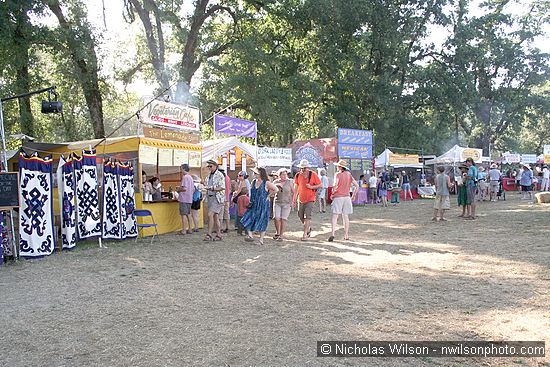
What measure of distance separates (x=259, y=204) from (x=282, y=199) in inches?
19.7

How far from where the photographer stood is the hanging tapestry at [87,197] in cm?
963

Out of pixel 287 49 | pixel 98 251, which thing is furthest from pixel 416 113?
pixel 98 251

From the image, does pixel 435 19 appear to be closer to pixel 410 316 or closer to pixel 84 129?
pixel 84 129

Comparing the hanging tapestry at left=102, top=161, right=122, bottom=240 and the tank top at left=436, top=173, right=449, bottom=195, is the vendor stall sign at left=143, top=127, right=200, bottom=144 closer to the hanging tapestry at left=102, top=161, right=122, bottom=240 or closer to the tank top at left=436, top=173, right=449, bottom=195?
the hanging tapestry at left=102, top=161, right=122, bottom=240

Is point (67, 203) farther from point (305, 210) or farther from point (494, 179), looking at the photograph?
point (494, 179)

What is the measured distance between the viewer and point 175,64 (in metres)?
23.6

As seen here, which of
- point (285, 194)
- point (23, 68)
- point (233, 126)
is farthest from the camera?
point (23, 68)

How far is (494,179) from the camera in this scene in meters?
20.8

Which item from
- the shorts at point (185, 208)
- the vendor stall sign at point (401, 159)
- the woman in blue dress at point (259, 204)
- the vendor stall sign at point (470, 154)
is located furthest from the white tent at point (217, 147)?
the vendor stall sign at point (470, 154)

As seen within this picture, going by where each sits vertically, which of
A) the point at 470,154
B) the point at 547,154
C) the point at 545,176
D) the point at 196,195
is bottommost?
the point at 196,195

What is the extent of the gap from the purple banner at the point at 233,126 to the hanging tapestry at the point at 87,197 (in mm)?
4376

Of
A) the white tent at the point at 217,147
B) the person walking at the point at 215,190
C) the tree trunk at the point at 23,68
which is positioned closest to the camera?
the person walking at the point at 215,190

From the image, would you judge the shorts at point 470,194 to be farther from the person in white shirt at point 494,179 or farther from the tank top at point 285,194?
the person in white shirt at point 494,179

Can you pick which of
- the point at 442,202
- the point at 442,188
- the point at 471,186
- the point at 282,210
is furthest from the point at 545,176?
the point at 282,210
